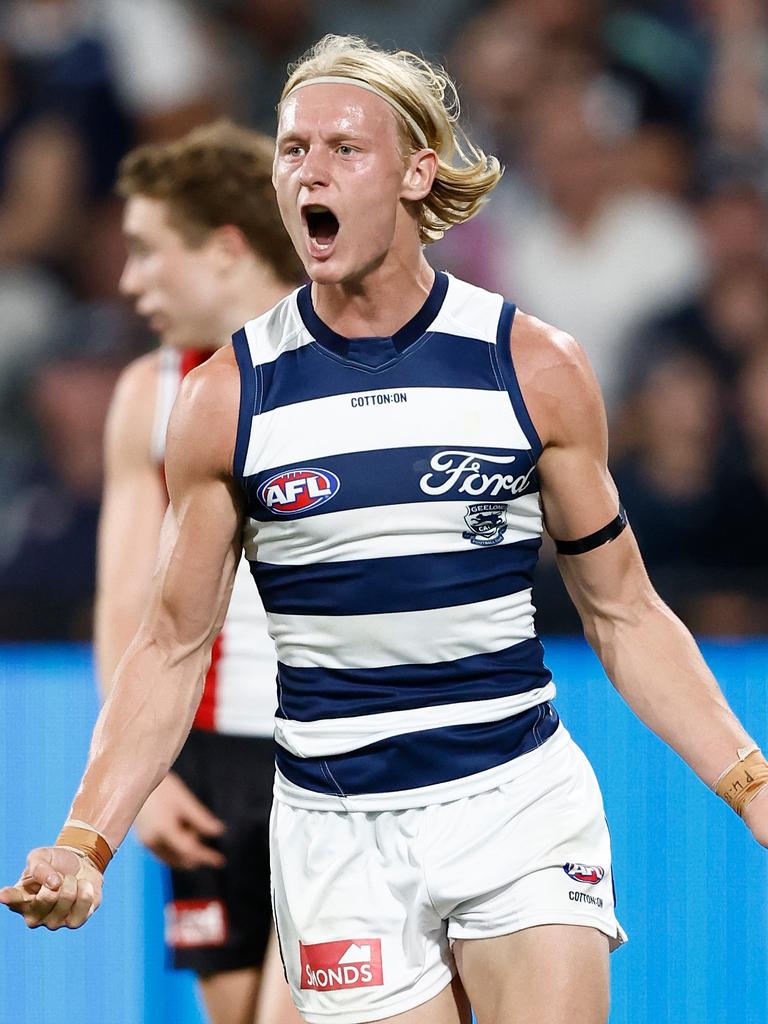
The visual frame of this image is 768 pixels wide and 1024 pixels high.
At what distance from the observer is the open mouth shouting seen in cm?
241

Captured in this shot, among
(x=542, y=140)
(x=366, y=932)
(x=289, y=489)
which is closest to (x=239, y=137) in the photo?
(x=289, y=489)

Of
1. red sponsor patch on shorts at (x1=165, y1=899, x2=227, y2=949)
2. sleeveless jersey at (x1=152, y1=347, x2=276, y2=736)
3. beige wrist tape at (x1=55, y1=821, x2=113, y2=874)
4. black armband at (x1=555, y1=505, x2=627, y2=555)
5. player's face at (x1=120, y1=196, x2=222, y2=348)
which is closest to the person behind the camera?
beige wrist tape at (x1=55, y1=821, x2=113, y2=874)

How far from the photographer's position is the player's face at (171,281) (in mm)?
3750

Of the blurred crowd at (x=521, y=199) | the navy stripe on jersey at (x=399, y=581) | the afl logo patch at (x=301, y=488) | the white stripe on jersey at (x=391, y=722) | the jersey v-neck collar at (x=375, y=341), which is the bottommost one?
the white stripe on jersey at (x=391, y=722)

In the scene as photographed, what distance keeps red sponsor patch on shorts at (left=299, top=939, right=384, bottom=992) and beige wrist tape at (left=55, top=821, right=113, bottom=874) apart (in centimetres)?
36

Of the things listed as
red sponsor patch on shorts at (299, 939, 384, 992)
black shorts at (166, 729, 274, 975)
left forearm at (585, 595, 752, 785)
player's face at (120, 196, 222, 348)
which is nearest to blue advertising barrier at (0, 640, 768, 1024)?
black shorts at (166, 729, 274, 975)

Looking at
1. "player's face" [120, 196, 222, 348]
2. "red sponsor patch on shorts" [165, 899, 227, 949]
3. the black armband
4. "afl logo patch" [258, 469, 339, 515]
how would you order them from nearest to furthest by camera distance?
"afl logo patch" [258, 469, 339, 515] → the black armband → "red sponsor patch on shorts" [165, 899, 227, 949] → "player's face" [120, 196, 222, 348]

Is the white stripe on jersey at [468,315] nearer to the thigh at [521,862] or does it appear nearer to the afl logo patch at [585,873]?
the thigh at [521,862]

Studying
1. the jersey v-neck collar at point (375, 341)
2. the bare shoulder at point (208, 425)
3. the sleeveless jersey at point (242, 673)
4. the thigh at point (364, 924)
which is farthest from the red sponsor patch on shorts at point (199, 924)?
the jersey v-neck collar at point (375, 341)

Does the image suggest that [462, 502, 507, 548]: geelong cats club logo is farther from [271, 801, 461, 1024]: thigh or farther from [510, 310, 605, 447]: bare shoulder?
[271, 801, 461, 1024]: thigh

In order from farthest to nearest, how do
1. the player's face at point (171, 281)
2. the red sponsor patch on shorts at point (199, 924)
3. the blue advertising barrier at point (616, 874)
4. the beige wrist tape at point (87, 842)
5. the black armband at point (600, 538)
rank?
1. the blue advertising barrier at point (616, 874)
2. the player's face at point (171, 281)
3. the red sponsor patch on shorts at point (199, 924)
4. the black armband at point (600, 538)
5. the beige wrist tape at point (87, 842)

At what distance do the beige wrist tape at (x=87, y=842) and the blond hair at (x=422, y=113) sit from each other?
106cm

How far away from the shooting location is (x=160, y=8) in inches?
245

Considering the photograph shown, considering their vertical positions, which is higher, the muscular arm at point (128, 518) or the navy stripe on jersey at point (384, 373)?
the muscular arm at point (128, 518)
